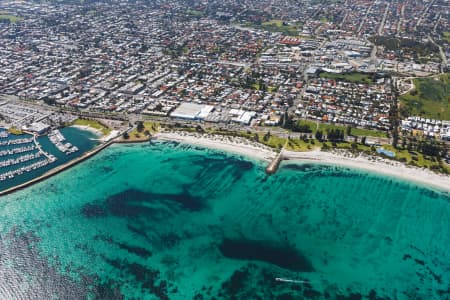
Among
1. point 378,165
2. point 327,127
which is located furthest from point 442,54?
point 378,165

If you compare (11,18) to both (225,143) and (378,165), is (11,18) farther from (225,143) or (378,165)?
(378,165)

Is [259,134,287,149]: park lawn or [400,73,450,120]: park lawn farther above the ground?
[400,73,450,120]: park lawn

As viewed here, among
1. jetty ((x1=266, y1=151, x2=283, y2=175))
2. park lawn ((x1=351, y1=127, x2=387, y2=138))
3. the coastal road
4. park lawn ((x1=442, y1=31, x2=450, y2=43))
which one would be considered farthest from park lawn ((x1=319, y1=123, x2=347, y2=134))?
park lawn ((x1=442, y1=31, x2=450, y2=43))

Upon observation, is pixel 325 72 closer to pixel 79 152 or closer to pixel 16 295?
pixel 79 152

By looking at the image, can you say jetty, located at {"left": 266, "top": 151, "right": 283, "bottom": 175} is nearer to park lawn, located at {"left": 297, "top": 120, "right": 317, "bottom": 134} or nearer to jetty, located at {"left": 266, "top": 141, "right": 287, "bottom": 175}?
jetty, located at {"left": 266, "top": 141, "right": 287, "bottom": 175}

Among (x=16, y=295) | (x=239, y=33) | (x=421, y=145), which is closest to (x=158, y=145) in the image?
(x=16, y=295)

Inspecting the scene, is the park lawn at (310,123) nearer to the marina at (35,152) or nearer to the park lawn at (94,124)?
the park lawn at (94,124)
